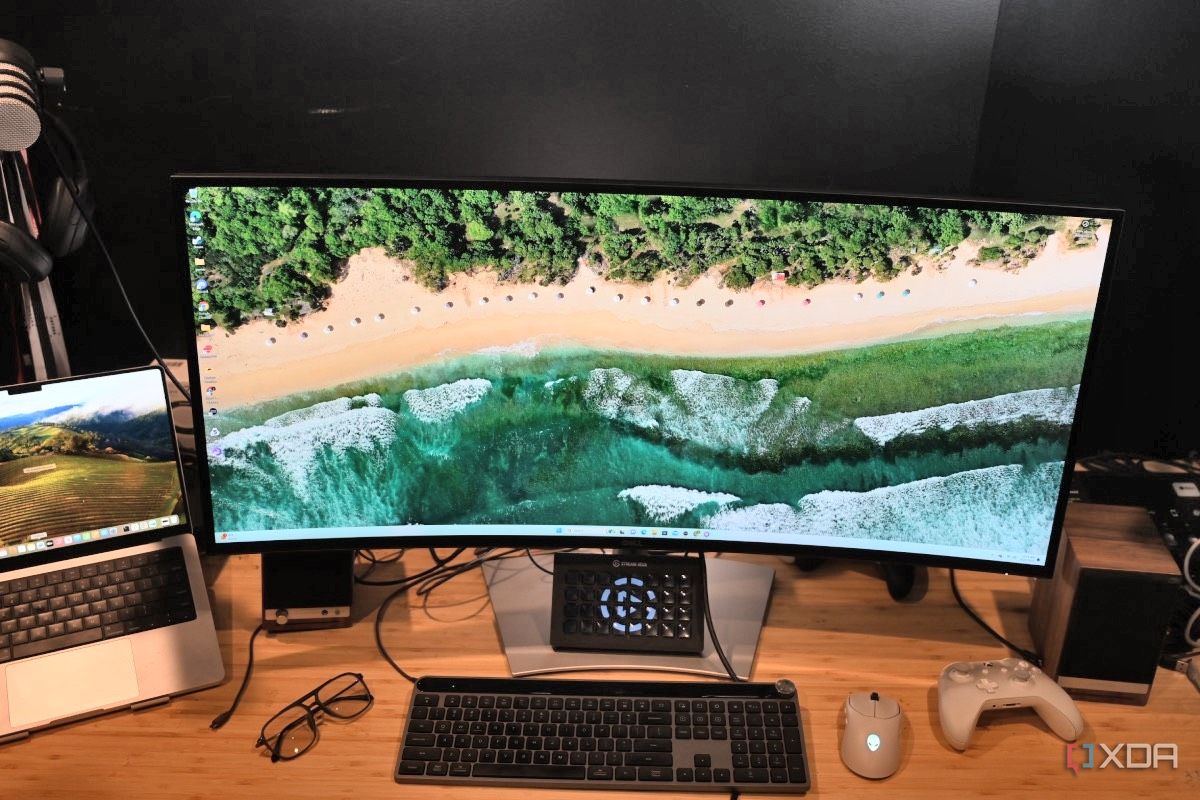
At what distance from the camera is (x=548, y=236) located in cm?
100

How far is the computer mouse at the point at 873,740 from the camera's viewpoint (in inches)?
38.4

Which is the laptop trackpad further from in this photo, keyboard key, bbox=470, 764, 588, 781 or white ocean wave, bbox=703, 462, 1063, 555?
white ocean wave, bbox=703, 462, 1063, 555

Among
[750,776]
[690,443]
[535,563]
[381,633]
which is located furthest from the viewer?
[535,563]

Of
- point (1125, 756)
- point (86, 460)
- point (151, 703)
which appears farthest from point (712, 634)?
point (86, 460)

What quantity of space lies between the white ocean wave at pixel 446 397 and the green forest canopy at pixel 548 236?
0.37ft

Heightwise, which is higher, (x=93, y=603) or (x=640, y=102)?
(x=640, y=102)

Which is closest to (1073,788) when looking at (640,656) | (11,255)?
(640,656)

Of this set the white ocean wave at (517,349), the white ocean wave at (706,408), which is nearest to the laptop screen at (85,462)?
the white ocean wave at (517,349)

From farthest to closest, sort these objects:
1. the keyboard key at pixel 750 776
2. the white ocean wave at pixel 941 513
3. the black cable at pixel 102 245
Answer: the black cable at pixel 102 245
the white ocean wave at pixel 941 513
the keyboard key at pixel 750 776

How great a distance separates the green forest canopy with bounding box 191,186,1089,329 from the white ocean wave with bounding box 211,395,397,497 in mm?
109

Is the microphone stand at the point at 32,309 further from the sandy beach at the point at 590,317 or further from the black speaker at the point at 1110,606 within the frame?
the black speaker at the point at 1110,606

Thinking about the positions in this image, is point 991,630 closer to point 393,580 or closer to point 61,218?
point 393,580

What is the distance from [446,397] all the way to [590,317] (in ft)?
0.57

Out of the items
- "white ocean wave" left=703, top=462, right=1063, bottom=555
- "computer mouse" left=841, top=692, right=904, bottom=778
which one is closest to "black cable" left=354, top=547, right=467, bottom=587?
"white ocean wave" left=703, top=462, right=1063, bottom=555
